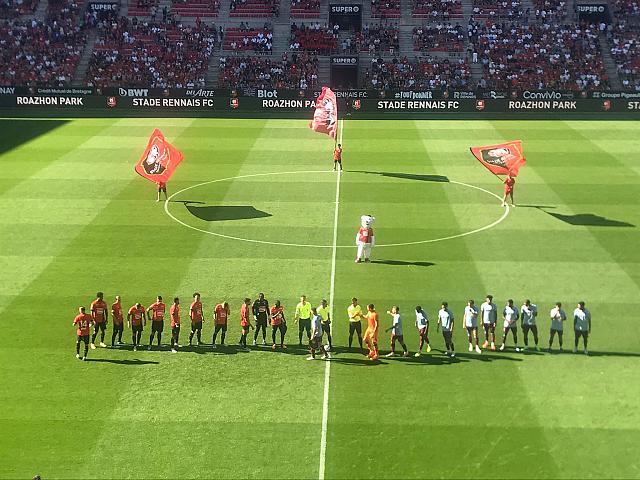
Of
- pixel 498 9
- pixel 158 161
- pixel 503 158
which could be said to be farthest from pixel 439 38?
pixel 158 161

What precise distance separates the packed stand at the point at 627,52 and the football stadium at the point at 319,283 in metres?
2.74

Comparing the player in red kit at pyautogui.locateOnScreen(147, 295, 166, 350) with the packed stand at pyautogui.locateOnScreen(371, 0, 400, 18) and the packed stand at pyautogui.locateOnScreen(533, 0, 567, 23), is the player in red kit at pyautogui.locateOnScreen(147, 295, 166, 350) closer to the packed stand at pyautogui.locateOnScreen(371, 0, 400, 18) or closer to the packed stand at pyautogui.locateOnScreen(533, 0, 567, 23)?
the packed stand at pyautogui.locateOnScreen(371, 0, 400, 18)

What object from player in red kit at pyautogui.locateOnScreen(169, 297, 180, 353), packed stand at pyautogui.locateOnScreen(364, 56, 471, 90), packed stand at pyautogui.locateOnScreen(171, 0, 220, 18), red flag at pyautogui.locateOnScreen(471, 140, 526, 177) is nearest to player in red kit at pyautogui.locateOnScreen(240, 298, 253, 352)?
player in red kit at pyautogui.locateOnScreen(169, 297, 180, 353)

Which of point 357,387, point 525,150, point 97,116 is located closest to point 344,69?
point 97,116

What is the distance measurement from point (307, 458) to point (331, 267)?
1154 centimetres

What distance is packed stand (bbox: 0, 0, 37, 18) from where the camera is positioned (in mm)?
76062

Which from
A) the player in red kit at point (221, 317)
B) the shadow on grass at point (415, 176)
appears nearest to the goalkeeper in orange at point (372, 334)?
the player in red kit at point (221, 317)

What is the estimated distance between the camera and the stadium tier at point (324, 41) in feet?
225

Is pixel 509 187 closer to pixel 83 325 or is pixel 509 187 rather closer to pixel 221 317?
pixel 221 317

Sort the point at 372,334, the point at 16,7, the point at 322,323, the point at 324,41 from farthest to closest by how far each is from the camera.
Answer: the point at 16,7
the point at 324,41
the point at 322,323
the point at 372,334

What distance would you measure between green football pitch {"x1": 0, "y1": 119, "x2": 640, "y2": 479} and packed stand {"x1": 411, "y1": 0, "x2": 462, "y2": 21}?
29999 millimetres

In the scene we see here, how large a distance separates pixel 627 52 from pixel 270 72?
27891mm

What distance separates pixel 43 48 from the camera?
235 feet

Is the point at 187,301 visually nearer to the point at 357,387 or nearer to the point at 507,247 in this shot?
the point at 357,387
